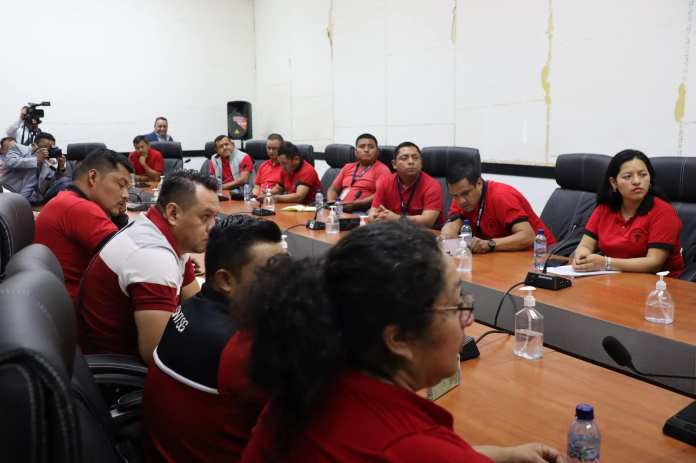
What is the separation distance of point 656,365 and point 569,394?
51 cm

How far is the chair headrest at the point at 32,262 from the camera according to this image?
1345 mm

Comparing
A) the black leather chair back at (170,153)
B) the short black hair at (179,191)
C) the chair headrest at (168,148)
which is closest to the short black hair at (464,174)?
the short black hair at (179,191)

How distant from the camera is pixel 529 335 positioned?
1723 mm

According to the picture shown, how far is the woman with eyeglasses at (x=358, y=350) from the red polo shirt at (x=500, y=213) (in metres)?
2.52

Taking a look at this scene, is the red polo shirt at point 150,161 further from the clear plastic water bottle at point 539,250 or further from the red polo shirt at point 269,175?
the clear plastic water bottle at point 539,250

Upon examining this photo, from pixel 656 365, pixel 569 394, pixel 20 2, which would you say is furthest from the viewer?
pixel 20 2

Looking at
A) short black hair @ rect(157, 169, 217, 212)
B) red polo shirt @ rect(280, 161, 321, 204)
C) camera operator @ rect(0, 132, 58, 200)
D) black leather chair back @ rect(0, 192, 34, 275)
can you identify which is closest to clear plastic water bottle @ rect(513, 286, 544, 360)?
short black hair @ rect(157, 169, 217, 212)

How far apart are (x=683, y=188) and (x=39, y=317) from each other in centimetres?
303

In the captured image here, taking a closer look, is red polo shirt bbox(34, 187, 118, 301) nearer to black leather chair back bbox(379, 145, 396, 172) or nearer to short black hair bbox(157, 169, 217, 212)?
short black hair bbox(157, 169, 217, 212)

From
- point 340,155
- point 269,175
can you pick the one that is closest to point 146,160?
point 269,175

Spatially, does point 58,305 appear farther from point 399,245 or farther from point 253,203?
point 253,203

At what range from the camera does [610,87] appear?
418 centimetres

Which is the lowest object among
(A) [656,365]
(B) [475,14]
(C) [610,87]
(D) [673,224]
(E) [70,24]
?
(A) [656,365]

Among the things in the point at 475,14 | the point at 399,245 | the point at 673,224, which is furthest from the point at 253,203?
the point at 399,245
